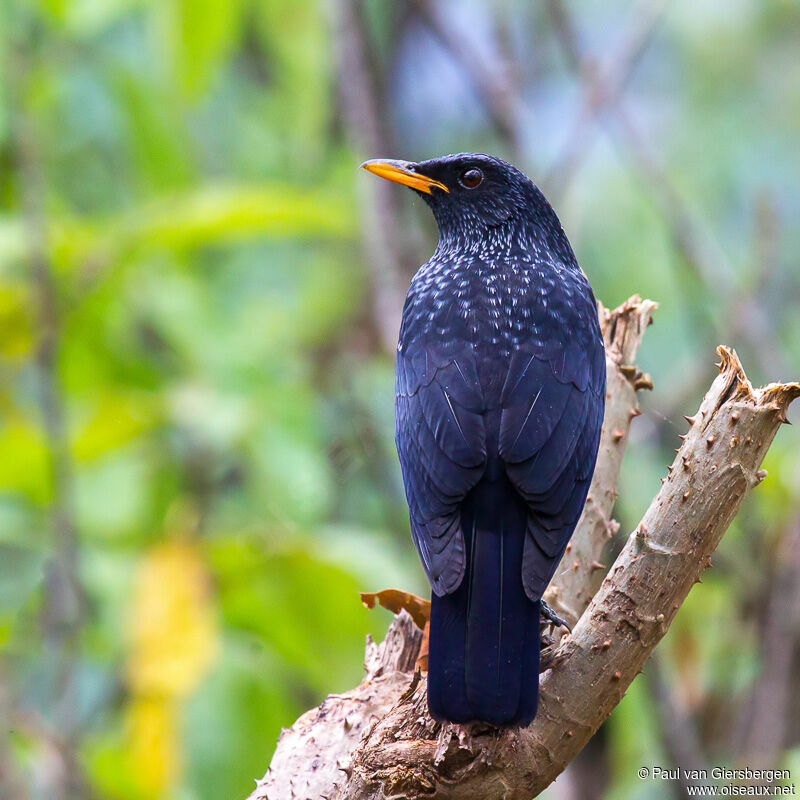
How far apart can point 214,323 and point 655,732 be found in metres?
2.46

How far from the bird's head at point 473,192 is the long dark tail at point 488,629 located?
1.12 m

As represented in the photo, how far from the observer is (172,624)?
3922 mm

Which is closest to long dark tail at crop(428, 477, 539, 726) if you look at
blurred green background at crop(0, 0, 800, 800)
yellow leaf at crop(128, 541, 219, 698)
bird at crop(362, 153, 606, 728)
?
bird at crop(362, 153, 606, 728)

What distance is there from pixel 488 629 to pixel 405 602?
1.40 feet

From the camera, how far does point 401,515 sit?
5.68m

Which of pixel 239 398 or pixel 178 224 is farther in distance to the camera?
pixel 239 398

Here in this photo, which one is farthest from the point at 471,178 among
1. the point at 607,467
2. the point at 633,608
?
the point at 633,608

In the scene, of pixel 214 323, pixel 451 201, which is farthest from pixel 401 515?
pixel 451 201

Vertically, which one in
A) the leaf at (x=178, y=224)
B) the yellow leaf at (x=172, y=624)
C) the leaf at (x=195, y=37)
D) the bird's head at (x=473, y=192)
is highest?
the leaf at (x=195, y=37)

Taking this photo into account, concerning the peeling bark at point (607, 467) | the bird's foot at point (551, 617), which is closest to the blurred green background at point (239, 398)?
the peeling bark at point (607, 467)

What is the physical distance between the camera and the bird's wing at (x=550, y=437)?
90.5 inches

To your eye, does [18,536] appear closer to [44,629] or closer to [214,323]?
[44,629]

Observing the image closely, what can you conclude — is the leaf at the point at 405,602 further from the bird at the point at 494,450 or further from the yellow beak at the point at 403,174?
the yellow beak at the point at 403,174

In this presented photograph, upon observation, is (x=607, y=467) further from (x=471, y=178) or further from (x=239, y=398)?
(x=239, y=398)
